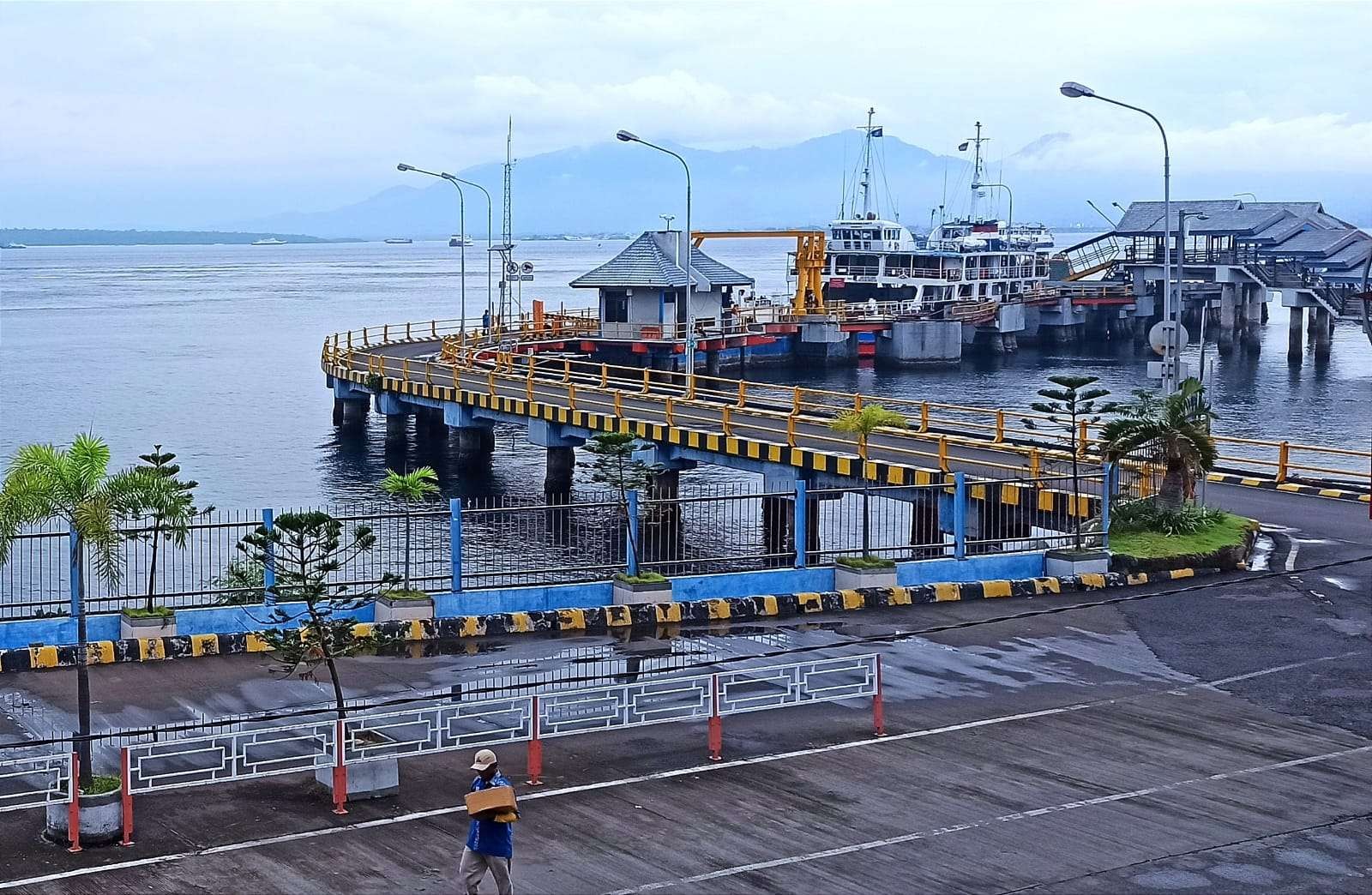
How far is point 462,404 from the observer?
48406mm

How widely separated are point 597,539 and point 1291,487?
15.7 metres

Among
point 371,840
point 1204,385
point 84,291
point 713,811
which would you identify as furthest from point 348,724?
point 84,291

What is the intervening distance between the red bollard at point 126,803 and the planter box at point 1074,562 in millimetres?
14490

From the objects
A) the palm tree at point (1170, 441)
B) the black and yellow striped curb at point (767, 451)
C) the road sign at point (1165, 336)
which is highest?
the road sign at point (1165, 336)

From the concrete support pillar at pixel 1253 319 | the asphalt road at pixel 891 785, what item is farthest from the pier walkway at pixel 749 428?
the concrete support pillar at pixel 1253 319

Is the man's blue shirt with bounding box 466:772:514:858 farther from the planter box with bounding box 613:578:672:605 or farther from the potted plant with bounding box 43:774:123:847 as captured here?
the planter box with bounding box 613:578:672:605

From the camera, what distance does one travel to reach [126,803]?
1266cm

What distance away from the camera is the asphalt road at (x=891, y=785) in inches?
476

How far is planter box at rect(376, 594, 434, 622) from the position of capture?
20531 millimetres

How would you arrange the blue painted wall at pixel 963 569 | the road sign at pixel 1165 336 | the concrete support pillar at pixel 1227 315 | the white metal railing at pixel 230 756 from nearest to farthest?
the white metal railing at pixel 230 756, the blue painted wall at pixel 963 569, the road sign at pixel 1165 336, the concrete support pillar at pixel 1227 315

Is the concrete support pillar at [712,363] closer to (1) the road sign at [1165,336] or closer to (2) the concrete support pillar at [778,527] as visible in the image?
(2) the concrete support pillar at [778,527]

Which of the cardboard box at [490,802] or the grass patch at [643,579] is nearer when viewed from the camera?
the cardboard box at [490,802]

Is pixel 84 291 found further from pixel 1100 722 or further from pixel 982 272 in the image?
pixel 1100 722

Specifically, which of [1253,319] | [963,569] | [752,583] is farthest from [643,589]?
[1253,319]
